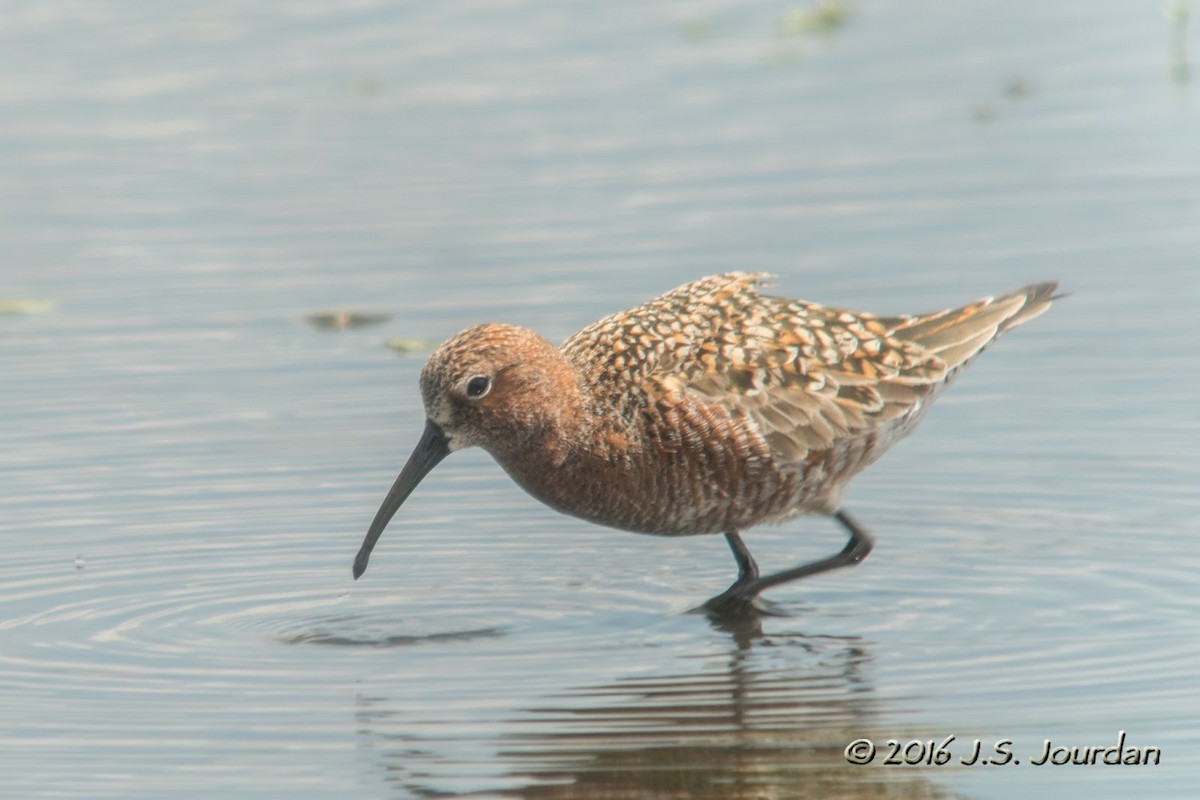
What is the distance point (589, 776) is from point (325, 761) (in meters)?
0.98

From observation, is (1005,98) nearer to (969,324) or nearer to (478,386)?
(969,324)

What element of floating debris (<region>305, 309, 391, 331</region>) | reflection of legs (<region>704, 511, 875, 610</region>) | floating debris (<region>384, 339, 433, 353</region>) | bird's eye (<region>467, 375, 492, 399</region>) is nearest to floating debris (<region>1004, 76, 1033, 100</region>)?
floating debris (<region>305, 309, 391, 331</region>)

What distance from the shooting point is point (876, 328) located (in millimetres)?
10766

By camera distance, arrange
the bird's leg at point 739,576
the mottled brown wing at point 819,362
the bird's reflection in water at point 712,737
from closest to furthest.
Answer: the bird's reflection in water at point 712,737
the bird's leg at point 739,576
the mottled brown wing at point 819,362

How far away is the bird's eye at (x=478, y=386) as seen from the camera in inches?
371

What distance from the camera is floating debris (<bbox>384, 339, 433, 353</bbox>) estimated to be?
43.2 feet

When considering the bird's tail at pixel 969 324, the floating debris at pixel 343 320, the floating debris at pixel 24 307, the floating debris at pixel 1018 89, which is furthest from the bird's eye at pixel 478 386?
the floating debris at pixel 1018 89

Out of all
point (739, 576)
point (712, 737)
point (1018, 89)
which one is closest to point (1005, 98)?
point (1018, 89)

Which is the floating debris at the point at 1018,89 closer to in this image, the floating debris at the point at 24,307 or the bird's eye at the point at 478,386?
the floating debris at the point at 24,307

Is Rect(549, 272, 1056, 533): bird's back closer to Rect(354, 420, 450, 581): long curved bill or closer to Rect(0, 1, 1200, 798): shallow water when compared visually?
Rect(0, 1, 1200, 798): shallow water

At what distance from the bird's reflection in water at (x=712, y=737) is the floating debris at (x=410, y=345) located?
181 inches

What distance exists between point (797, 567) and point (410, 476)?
75.8 inches

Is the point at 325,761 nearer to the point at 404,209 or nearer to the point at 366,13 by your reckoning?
the point at 404,209

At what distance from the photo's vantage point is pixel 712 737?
8.03 metres
